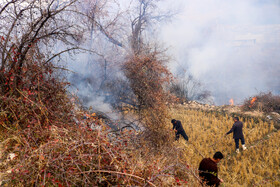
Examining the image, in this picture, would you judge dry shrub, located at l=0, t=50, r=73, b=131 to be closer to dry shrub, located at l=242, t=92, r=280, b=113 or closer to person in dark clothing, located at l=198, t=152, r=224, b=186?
person in dark clothing, located at l=198, t=152, r=224, b=186

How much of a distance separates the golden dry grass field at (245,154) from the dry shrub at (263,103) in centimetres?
297

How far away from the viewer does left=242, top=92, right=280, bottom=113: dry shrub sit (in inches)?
547

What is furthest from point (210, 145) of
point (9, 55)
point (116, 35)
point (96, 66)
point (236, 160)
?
point (116, 35)

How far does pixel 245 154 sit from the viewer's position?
309 inches

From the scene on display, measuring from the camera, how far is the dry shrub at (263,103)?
1388cm

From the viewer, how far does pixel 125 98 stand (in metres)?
13.1

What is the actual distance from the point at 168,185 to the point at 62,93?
3456mm

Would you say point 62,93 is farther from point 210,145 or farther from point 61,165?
point 210,145

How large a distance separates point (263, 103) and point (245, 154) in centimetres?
830

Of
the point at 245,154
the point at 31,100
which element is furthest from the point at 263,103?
the point at 31,100

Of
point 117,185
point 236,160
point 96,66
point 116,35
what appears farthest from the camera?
point 116,35

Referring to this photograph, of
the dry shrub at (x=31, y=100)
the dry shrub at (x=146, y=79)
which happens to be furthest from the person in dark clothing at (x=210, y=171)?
the dry shrub at (x=146, y=79)

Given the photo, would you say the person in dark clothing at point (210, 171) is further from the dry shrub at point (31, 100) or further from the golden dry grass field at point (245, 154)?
the dry shrub at point (31, 100)

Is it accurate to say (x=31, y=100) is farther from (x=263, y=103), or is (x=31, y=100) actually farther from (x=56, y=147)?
(x=263, y=103)
